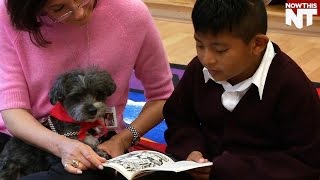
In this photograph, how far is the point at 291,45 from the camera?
3064mm

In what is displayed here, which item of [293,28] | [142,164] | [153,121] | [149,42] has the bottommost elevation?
[293,28]

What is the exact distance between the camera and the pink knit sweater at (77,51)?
1350 millimetres

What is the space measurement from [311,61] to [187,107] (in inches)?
63.7

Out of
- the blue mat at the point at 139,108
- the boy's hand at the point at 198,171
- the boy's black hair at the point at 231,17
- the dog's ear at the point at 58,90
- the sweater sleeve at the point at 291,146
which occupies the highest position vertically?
the boy's black hair at the point at 231,17

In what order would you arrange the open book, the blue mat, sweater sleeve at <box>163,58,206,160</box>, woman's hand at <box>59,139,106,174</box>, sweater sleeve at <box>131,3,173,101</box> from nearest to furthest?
the open book, woman's hand at <box>59,139,106,174</box>, sweater sleeve at <box>163,58,206,160</box>, sweater sleeve at <box>131,3,173,101</box>, the blue mat

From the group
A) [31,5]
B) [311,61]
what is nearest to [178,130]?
[31,5]

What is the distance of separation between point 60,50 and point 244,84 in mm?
501

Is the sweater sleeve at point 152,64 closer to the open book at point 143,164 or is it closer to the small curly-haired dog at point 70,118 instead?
the small curly-haired dog at point 70,118

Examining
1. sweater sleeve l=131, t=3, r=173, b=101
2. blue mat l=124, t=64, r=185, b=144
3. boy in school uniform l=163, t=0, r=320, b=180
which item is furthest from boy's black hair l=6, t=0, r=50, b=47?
blue mat l=124, t=64, r=185, b=144

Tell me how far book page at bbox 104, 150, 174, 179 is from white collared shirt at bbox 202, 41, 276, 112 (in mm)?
200

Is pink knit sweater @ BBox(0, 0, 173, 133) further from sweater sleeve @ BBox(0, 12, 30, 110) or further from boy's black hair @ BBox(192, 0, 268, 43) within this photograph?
boy's black hair @ BBox(192, 0, 268, 43)

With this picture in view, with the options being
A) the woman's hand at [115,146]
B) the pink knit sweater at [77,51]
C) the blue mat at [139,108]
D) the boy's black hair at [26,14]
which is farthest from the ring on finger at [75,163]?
the blue mat at [139,108]

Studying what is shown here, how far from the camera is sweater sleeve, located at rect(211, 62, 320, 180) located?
1144mm

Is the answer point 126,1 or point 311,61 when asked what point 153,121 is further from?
point 311,61
